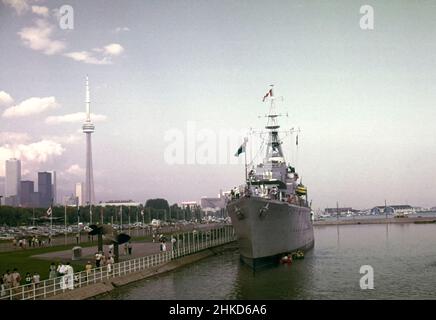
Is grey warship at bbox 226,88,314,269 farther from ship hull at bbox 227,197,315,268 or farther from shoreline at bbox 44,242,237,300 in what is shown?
shoreline at bbox 44,242,237,300

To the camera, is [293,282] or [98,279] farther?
[293,282]

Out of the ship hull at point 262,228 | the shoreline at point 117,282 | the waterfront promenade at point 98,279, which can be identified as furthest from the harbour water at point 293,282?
the ship hull at point 262,228

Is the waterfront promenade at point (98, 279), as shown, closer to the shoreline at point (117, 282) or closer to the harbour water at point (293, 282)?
the shoreline at point (117, 282)

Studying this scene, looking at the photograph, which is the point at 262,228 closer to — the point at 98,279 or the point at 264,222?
the point at 264,222

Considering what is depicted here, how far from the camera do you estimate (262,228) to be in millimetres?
46594

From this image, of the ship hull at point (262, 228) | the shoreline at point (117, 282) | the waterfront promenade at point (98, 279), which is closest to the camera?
the waterfront promenade at point (98, 279)

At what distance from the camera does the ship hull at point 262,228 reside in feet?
148

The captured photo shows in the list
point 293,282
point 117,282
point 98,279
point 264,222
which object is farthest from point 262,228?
point 98,279

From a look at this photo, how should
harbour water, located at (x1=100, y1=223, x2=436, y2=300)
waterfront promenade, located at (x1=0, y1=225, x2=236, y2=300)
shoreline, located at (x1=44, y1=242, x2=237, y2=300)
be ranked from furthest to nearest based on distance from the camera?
harbour water, located at (x1=100, y1=223, x2=436, y2=300)
shoreline, located at (x1=44, y1=242, x2=237, y2=300)
waterfront promenade, located at (x1=0, y1=225, x2=236, y2=300)

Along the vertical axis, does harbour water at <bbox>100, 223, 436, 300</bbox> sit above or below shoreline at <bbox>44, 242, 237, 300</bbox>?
below

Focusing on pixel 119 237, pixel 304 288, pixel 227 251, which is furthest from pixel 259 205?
pixel 227 251

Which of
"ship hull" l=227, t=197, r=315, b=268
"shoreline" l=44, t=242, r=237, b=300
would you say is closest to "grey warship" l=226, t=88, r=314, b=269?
"ship hull" l=227, t=197, r=315, b=268

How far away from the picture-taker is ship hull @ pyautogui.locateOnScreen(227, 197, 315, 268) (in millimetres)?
45125
